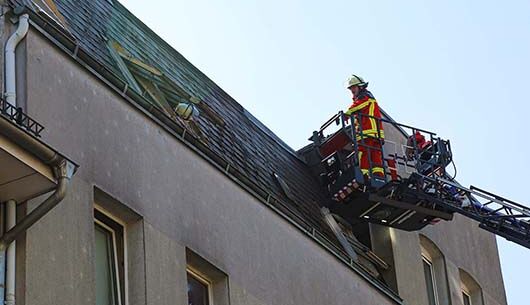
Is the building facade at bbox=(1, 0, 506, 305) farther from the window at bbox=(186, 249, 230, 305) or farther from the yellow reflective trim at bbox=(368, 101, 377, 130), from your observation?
the yellow reflective trim at bbox=(368, 101, 377, 130)

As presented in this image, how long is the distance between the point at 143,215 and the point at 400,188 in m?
8.99

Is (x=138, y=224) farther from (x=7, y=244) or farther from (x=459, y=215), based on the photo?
(x=459, y=215)

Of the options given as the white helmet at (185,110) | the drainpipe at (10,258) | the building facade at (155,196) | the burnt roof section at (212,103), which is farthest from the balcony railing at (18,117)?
the white helmet at (185,110)

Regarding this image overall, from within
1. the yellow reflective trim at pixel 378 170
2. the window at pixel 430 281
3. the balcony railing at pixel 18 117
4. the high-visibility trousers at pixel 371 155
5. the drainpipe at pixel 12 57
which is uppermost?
the high-visibility trousers at pixel 371 155

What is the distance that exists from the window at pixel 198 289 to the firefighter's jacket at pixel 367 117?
775cm

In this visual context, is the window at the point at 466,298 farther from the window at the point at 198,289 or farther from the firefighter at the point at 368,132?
the window at the point at 198,289

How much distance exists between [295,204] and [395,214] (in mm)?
2836

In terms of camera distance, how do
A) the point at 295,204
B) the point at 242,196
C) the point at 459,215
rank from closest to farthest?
the point at 242,196, the point at 295,204, the point at 459,215

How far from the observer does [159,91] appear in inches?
783

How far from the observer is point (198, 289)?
58.0 ft

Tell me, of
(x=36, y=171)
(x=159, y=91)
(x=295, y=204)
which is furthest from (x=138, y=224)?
(x=295, y=204)

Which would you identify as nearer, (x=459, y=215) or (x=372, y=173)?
(x=372, y=173)

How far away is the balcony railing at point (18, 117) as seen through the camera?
14180mm

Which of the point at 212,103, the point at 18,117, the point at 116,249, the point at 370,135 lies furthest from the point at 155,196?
the point at 370,135
